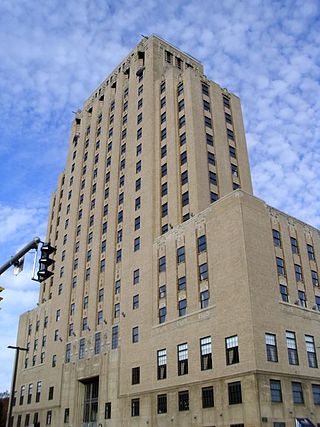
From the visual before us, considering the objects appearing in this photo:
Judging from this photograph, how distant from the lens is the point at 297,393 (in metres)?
40.7

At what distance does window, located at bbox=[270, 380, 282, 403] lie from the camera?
38.7 meters

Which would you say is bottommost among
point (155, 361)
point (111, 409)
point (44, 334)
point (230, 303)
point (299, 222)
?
point (111, 409)

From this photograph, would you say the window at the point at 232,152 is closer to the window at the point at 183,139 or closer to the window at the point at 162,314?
the window at the point at 183,139

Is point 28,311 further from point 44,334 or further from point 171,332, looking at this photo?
point 171,332

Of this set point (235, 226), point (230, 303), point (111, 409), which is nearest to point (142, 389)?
point (111, 409)

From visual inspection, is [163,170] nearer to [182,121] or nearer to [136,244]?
[182,121]

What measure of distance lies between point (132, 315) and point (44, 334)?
26158 mm

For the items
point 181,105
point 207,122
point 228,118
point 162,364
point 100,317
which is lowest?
point 162,364

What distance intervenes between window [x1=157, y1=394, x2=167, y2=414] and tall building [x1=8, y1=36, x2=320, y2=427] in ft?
0.32

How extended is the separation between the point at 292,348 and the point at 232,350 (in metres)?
5.85

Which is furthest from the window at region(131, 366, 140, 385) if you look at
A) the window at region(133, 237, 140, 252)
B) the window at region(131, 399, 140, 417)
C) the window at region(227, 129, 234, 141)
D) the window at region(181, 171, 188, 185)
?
the window at region(227, 129, 234, 141)

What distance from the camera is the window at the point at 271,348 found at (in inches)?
1587

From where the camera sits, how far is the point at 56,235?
278 ft

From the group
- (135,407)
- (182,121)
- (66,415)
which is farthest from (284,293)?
(66,415)
